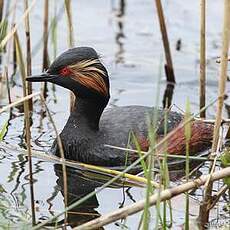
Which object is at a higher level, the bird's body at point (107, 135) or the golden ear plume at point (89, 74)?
the golden ear plume at point (89, 74)

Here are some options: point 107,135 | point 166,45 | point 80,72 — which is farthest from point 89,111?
point 166,45

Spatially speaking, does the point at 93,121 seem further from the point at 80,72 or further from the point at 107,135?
the point at 80,72

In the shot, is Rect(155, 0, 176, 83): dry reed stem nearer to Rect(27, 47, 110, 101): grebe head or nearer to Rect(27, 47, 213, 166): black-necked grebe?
Rect(27, 47, 213, 166): black-necked grebe

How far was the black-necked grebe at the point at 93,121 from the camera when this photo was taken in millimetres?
7574

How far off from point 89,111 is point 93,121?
96mm

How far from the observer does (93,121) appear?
7.82m

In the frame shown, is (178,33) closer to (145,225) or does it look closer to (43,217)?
(43,217)

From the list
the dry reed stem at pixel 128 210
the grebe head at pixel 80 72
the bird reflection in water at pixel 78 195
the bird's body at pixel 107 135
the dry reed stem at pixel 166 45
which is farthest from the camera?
the dry reed stem at pixel 166 45

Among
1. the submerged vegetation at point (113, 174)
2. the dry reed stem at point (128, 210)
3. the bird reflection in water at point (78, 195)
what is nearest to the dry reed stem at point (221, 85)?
the submerged vegetation at point (113, 174)

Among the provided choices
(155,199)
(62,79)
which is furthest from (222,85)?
(62,79)

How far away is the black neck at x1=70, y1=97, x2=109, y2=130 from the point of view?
780 cm

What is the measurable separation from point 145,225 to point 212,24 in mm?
7782

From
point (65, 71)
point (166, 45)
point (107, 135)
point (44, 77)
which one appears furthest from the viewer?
point (166, 45)

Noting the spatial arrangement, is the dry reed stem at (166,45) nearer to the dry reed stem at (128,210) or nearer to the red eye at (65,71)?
the red eye at (65,71)
